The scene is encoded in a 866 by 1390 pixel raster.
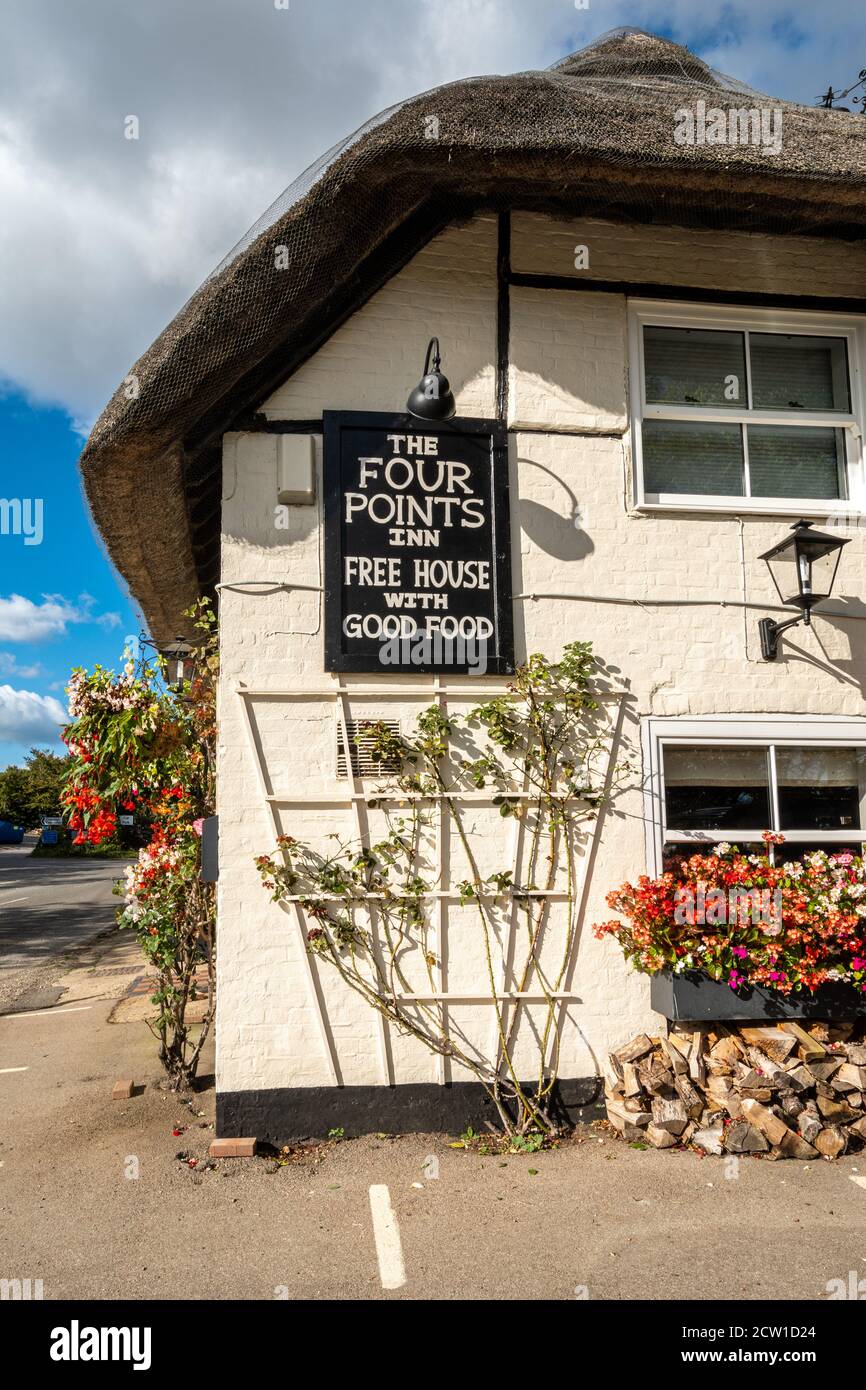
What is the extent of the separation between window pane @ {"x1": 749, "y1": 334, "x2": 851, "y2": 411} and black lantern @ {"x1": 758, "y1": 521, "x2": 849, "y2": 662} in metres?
1.12

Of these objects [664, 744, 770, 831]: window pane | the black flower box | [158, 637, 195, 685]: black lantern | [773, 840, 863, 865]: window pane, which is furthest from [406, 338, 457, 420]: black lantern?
the black flower box

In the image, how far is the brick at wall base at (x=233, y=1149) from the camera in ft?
15.9

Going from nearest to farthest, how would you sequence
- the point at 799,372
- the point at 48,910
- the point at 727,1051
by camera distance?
the point at 727,1051 → the point at 799,372 → the point at 48,910

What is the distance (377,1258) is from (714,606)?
4.00 meters

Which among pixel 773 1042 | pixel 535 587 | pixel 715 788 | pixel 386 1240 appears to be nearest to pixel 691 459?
pixel 535 587

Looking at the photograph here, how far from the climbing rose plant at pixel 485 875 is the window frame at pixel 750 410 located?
1.42 meters

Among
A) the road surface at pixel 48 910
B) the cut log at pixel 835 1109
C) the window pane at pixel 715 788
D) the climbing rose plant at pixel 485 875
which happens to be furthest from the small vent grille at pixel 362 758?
the road surface at pixel 48 910

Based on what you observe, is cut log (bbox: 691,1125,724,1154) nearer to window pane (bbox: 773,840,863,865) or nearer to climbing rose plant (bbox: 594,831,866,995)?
climbing rose plant (bbox: 594,831,866,995)

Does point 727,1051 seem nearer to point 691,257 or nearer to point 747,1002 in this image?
point 747,1002

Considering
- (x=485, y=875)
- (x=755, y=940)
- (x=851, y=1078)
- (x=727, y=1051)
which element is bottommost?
(x=851, y=1078)

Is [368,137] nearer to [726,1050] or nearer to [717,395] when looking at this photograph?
[717,395]

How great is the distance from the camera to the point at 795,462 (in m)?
6.15

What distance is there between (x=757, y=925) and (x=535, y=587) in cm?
230

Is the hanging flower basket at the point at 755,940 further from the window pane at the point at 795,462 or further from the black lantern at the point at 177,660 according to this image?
the black lantern at the point at 177,660
